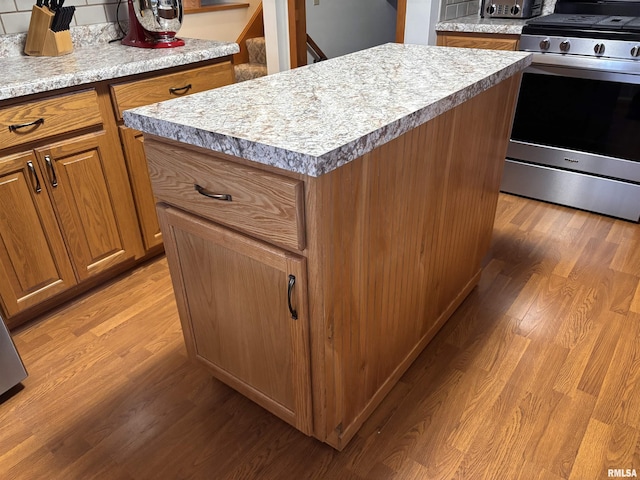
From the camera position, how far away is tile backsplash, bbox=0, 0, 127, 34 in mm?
2012

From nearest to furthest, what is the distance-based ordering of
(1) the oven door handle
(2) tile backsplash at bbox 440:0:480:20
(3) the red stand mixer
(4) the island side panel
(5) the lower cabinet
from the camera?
(4) the island side panel → (5) the lower cabinet → (3) the red stand mixer → (1) the oven door handle → (2) tile backsplash at bbox 440:0:480:20

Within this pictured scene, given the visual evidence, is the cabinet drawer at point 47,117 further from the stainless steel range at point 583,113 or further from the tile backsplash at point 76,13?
the stainless steel range at point 583,113

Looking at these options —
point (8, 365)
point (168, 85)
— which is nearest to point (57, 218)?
point (8, 365)

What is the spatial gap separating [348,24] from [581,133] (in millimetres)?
2760

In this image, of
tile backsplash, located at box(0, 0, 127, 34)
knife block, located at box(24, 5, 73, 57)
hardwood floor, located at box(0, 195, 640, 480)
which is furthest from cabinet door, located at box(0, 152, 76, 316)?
tile backsplash, located at box(0, 0, 127, 34)

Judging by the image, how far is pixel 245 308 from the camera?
1225 mm

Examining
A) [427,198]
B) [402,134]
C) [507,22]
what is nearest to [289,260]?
[402,134]

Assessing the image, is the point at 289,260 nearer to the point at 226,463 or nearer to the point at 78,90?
the point at 226,463

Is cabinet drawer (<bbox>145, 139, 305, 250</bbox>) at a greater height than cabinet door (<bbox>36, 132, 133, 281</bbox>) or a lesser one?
greater

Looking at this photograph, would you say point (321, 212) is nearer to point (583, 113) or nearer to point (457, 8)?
point (583, 113)

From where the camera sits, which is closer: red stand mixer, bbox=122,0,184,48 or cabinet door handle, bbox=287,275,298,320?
cabinet door handle, bbox=287,275,298,320

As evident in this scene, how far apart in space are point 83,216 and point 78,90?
0.48 m

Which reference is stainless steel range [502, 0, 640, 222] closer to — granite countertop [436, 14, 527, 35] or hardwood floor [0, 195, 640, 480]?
granite countertop [436, 14, 527, 35]

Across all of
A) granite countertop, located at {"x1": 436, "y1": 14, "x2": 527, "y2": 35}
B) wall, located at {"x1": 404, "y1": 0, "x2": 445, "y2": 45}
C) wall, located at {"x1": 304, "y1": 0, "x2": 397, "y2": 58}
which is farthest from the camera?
wall, located at {"x1": 304, "y1": 0, "x2": 397, "y2": 58}
